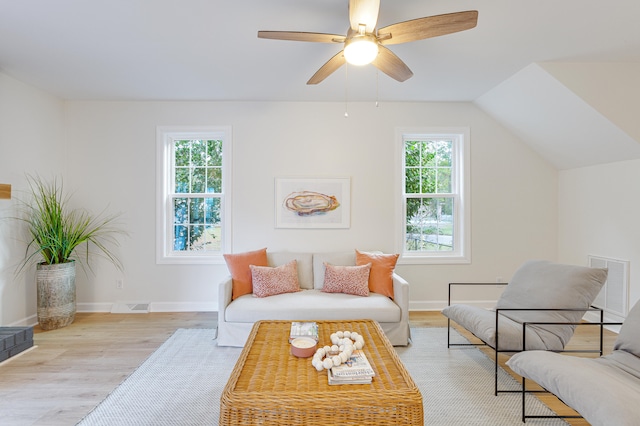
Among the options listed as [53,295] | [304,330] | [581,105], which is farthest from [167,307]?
[581,105]

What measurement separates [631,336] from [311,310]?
218cm

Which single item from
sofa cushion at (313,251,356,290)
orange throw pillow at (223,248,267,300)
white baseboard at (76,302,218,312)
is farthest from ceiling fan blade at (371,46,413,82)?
white baseboard at (76,302,218,312)

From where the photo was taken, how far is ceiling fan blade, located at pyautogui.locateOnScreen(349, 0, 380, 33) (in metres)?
1.73

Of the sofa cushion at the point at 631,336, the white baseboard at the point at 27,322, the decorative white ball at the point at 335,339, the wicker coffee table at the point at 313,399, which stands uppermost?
A: the sofa cushion at the point at 631,336

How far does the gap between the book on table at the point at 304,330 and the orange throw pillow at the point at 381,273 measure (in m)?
1.08

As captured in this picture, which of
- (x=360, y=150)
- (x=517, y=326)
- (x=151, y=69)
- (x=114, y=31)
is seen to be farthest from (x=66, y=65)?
(x=517, y=326)

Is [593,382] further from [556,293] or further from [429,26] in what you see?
[429,26]

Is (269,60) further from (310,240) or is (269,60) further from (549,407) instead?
(549,407)

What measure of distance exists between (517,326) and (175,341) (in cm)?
295

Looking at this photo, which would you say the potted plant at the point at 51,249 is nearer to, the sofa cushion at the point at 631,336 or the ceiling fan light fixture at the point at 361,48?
the ceiling fan light fixture at the point at 361,48

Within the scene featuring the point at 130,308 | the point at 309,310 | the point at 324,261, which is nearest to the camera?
the point at 309,310

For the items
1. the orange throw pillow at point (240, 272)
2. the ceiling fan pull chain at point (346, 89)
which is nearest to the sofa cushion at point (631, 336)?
the ceiling fan pull chain at point (346, 89)

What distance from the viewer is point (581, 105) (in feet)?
10.3

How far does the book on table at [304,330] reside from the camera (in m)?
2.27
